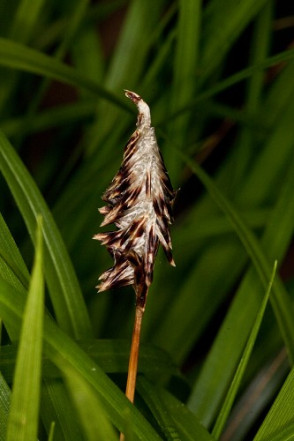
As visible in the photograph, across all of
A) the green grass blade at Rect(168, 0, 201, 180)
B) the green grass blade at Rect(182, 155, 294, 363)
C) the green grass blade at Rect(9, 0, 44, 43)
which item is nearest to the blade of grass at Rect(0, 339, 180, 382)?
the green grass blade at Rect(182, 155, 294, 363)

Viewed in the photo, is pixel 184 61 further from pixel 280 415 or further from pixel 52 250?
pixel 280 415

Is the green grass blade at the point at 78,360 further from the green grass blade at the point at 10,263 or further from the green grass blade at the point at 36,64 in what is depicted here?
the green grass blade at the point at 36,64

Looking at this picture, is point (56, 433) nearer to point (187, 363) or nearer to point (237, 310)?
point (237, 310)

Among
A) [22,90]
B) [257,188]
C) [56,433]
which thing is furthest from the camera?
[22,90]

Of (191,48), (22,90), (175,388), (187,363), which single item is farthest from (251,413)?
(22,90)

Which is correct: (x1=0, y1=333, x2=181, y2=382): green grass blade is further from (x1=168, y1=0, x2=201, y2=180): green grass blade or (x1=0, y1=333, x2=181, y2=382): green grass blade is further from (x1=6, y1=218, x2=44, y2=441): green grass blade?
(x1=168, y1=0, x2=201, y2=180): green grass blade

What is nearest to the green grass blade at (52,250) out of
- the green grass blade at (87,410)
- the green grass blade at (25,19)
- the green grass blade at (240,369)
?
Result: the green grass blade at (240,369)

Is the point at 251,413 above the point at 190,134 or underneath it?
underneath

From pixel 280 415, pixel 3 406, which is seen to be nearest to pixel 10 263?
pixel 3 406
